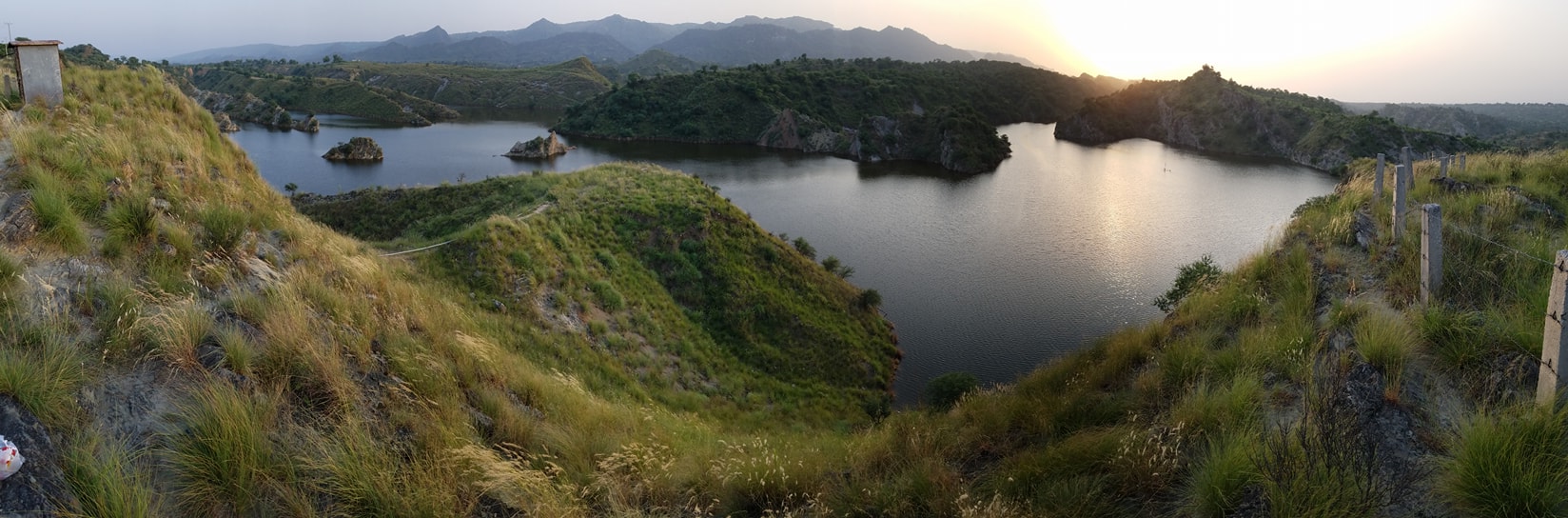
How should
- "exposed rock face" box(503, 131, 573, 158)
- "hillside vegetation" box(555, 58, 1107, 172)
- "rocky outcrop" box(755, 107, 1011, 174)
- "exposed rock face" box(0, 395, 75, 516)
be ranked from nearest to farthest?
"exposed rock face" box(0, 395, 75, 516) < "exposed rock face" box(503, 131, 573, 158) < "rocky outcrop" box(755, 107, 1011, 174) < "hillside vegetation" box(555, 58, 1107, 172)

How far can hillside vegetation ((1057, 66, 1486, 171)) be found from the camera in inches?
3312

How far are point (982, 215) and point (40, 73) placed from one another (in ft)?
160

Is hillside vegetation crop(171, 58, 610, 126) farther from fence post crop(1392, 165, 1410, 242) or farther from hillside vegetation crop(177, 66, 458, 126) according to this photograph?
fence post crop(1392, 165, 1410, 242)

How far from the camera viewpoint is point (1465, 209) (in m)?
9.74

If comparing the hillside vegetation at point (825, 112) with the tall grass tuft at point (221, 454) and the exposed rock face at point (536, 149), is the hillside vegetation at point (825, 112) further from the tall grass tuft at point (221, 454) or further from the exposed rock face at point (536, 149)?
the tall grass tuft at point (221, 454)

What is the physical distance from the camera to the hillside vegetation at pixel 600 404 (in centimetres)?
466

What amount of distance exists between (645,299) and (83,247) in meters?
15.2

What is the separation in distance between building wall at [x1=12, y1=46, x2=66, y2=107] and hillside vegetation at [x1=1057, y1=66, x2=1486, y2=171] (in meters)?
97.4

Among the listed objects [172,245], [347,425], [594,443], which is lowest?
[594,443]

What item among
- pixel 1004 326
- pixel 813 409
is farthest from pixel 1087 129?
pixel 813 409

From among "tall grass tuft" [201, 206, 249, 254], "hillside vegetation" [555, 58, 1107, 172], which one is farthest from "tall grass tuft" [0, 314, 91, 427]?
"hillside vegetation" [555, 58, 1107, 172]

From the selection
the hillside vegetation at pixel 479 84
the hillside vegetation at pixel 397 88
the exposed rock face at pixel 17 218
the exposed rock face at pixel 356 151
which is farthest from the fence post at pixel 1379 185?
the hillside vegetation at pixel 479 84

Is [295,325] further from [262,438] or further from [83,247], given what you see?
[83,247]

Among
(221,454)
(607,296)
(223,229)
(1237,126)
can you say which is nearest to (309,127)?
(607,296)
